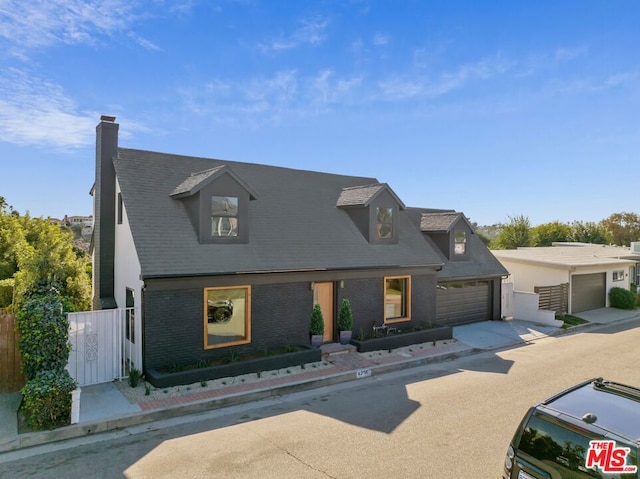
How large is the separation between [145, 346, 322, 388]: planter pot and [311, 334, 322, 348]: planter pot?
386mm

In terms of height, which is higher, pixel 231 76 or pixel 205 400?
pixel 231 76

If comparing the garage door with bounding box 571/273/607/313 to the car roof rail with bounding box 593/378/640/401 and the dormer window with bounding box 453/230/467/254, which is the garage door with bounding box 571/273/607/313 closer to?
the dormer window with bounding box 453/230/467/254

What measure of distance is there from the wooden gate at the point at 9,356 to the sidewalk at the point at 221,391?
0.28m

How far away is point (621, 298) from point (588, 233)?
34809 mm

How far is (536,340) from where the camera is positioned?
1748 centimetres

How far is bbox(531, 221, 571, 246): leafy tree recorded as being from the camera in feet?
183

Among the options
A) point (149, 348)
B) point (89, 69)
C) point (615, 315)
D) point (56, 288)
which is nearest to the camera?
point (56, 288)

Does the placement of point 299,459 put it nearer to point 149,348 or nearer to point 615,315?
point 149,348

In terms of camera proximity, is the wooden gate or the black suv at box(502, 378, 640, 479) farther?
the wooden gate

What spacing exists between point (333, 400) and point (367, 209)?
866 cm


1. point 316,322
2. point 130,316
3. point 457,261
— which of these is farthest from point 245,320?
point 457,261

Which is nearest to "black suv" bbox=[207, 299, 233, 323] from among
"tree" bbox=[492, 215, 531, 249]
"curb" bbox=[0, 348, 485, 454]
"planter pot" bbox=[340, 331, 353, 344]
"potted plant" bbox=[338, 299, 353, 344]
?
"curb" bbox=[0, 348, 485, 454]

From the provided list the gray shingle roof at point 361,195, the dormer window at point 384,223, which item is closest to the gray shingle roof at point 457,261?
the dormer window at point 384,223

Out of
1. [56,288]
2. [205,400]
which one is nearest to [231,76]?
[56,288]
